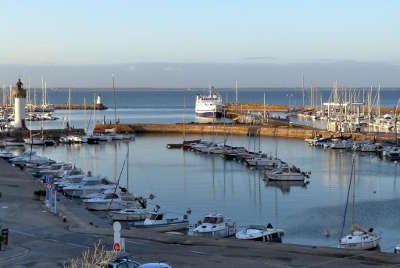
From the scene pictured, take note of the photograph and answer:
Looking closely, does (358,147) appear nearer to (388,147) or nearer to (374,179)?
(388,147)

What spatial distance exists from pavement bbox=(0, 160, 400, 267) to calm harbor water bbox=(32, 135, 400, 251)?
7226 mm

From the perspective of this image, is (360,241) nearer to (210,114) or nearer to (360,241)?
(360,241)

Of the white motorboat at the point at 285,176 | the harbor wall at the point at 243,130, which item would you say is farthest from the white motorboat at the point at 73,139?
the white motorboat at the point at 285,176

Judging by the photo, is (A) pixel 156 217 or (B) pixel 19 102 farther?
(B) pixel 19 102

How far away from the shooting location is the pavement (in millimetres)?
19062

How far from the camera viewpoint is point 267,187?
46.1 metres

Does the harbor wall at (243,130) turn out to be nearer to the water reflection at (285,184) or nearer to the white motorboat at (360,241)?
the water reflection at (285,184)

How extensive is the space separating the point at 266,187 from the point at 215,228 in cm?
1741

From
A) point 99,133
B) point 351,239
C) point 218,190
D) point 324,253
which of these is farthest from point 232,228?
point 99,133

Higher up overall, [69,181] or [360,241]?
[69,181]

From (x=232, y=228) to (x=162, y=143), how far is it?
169 feet

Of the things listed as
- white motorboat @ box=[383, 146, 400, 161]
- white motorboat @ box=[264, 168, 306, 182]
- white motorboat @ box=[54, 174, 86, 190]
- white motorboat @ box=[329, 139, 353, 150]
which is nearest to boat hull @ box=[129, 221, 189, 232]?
white motorboat @ box=[54, 174, 86, 190]

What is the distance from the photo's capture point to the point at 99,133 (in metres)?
85.1

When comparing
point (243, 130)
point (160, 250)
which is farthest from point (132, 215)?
point (243, 130)
